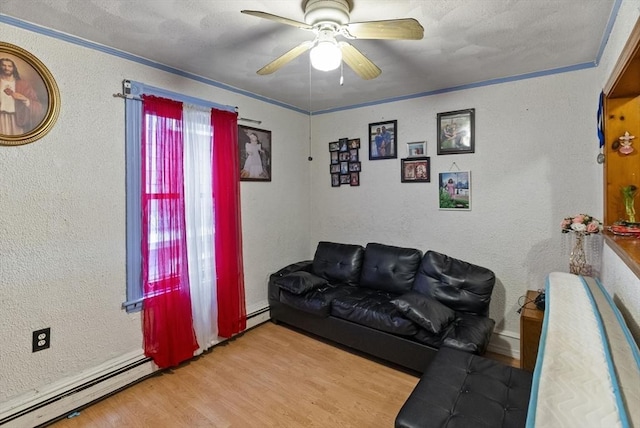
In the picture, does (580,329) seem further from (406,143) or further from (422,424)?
(406,143)


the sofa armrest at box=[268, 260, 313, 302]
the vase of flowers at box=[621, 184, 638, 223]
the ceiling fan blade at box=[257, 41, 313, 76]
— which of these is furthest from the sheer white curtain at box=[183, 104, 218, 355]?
the vase of flowers at box=[621, 184, 638, 223]

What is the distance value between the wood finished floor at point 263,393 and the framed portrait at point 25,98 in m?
1.81

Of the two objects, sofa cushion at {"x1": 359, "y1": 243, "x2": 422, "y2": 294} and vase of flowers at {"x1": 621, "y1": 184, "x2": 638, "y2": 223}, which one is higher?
vase of flowers at {"x1": 621, "y1": 184, "x2": 638, "y2": 223}

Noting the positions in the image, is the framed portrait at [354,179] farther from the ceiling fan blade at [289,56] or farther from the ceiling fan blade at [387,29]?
the ceiling fan blade at [387,29]

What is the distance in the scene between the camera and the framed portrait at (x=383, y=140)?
3406 mm

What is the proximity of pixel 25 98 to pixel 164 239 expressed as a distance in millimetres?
1198

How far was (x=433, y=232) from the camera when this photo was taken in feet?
10.5

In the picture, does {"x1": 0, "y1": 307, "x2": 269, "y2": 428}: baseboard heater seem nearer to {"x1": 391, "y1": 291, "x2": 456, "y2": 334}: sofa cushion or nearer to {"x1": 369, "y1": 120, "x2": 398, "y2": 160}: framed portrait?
{"x1": 391, "y1": 291, "x2": 456, "y2": 334}: sofa cushion

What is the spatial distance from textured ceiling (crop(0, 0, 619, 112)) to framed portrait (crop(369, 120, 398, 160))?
585mm

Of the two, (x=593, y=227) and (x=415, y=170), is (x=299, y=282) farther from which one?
(x=593, y=227)

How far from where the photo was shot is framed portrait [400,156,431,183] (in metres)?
3.20

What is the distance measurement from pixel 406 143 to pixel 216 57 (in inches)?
79.2

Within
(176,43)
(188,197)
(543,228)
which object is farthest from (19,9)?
(543,228)

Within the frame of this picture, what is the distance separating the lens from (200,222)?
2.75 m
